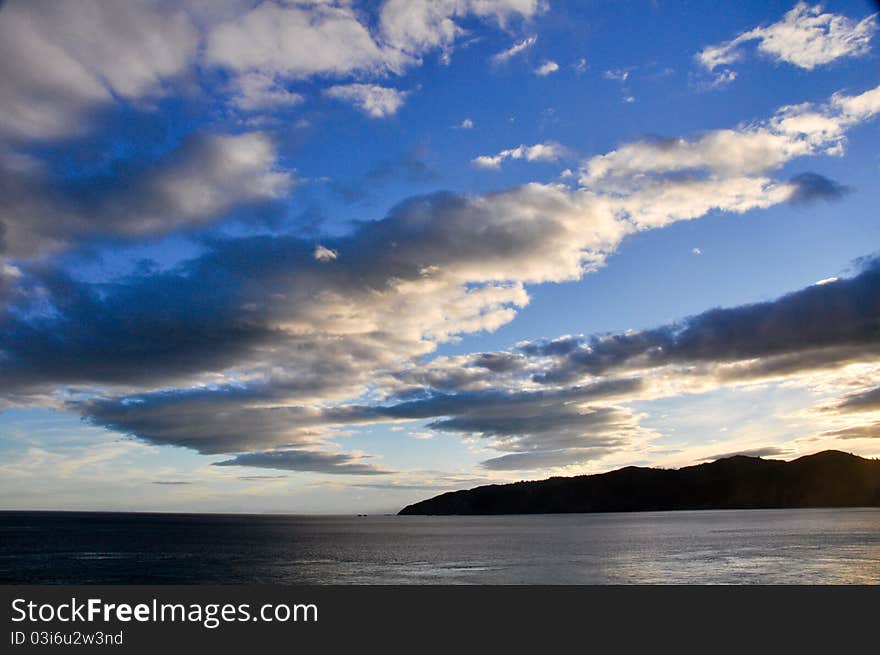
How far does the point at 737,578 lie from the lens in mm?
71562

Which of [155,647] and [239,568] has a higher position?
[155,647]

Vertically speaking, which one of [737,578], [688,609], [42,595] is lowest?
[737,578]

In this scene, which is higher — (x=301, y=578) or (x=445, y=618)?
(x=445, y=618)

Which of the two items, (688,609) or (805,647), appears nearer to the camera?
(805,647)

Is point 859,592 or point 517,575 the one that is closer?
point 859,592

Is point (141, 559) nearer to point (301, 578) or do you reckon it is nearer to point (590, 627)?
point (301, 578)

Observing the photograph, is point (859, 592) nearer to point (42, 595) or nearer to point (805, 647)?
point (805, 647)

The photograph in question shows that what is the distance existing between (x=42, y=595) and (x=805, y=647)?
2914 cm

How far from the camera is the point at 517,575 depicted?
7638cm

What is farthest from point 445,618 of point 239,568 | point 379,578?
point 239,568

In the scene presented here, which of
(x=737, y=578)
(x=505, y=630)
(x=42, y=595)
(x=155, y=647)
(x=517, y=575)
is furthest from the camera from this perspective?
(x=517, y=575)

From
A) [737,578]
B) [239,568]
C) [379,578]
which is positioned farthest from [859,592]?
[239,568]

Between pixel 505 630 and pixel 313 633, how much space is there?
8657 millimetres

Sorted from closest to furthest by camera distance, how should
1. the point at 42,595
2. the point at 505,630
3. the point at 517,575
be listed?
the point at 42,595
the point at 505,630
the point at 517,575
